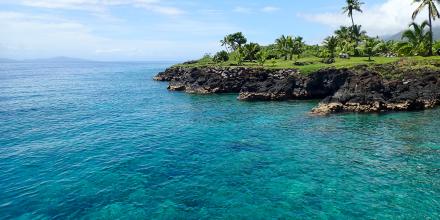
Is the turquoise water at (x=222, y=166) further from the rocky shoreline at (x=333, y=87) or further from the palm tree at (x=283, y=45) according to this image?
the palm tree at (x=283, y=45)

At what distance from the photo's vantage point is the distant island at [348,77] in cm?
6094

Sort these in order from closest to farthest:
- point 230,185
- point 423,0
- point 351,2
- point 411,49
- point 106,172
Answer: point 230,185
point 106,172
point 423,0
point 411,49
point 351,2

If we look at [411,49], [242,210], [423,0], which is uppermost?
[423,0]

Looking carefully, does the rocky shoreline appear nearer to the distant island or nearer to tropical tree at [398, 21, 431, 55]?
the distant island

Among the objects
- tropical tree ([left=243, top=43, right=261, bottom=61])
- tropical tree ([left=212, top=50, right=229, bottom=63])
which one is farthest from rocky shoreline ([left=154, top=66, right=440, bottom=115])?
tropical tree ([left=212, top=50, right=229, bottom=63])

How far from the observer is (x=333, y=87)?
241ft

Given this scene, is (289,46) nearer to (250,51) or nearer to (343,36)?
(250,51)

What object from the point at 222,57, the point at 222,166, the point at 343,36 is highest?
the point at 343,36

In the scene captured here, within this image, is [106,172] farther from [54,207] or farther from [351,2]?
[351,2]

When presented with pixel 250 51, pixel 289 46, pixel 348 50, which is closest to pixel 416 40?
pixel 348 50

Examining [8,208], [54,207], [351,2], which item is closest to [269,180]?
[54,207]

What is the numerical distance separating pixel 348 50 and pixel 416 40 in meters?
19.4

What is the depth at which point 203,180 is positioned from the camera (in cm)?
3266

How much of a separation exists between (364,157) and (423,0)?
53.9m
